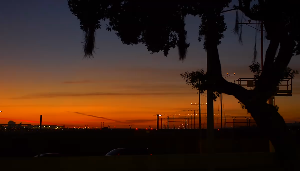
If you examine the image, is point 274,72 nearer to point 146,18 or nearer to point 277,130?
point 277,130

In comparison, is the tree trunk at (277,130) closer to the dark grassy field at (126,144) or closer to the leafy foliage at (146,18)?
the leafy foliage at (146,18)

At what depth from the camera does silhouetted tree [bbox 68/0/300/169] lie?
10.5 metres

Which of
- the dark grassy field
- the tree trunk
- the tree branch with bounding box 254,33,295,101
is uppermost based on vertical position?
the tree branch with bounding box 254,33,295,101

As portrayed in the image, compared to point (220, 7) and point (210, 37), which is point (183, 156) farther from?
point (220, 7)

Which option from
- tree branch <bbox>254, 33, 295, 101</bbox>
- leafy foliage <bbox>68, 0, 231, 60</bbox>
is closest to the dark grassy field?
leafy foliage <bbox>68, 0, 231, 60</bbox>

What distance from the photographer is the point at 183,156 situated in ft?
41.9

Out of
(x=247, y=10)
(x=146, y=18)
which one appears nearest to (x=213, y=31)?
(x=247, y=10)

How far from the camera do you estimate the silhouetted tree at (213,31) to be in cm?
1045

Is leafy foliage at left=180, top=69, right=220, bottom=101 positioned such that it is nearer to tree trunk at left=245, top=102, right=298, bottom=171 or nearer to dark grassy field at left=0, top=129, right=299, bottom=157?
tree trunk at left=245, top=102, right=298, bottom=171

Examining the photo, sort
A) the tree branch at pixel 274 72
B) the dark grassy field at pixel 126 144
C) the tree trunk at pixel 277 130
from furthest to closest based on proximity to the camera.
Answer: the dark grassy field at pixel 126 144
the tree branch at pixel 274 72
the tree trunk at pixel 277 130

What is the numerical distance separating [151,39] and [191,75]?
1.66 meters

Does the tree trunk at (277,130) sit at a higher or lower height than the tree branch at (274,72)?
lower

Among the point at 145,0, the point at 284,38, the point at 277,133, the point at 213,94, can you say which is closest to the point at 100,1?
the point at 145,0

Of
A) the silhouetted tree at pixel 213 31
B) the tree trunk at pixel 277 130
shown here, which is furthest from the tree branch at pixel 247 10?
the tree trunk at pixel 277 130
